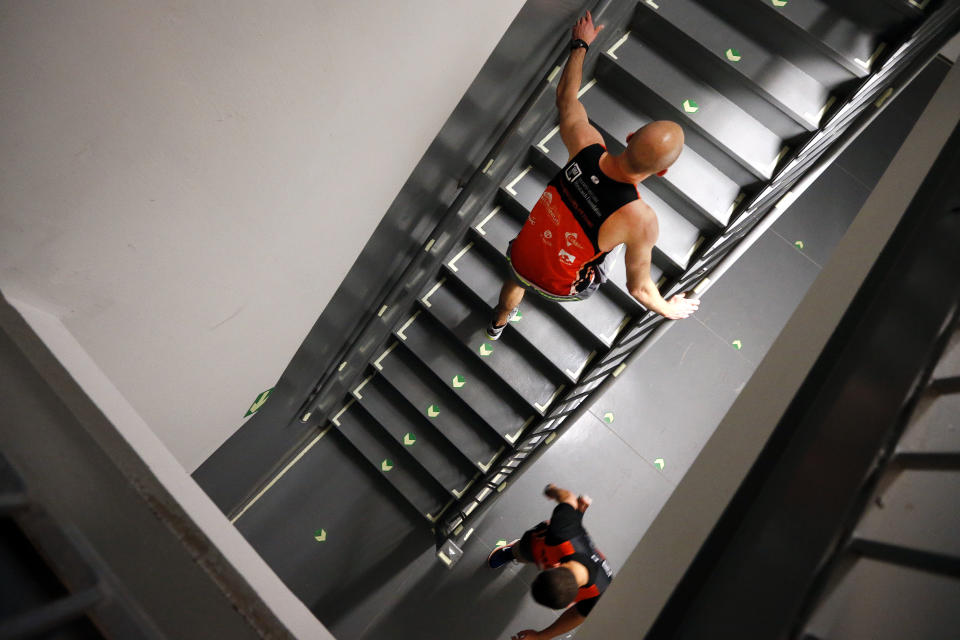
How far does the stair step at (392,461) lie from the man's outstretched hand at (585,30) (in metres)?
3.30

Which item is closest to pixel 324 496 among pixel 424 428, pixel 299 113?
pixel 424 428

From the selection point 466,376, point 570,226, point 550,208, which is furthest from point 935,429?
point 466,376

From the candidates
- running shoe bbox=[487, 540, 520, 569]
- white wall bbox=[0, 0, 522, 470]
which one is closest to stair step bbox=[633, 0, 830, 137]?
white wall bbox=[0, 0, 522, 470]

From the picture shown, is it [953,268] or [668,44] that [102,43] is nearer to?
[953,268]

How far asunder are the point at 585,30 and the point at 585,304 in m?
1.66

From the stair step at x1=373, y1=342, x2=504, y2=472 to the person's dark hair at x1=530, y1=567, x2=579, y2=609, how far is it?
4.99ft

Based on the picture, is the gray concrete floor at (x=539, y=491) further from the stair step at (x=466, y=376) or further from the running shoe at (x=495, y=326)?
the running shoe at (x=495, y=326)

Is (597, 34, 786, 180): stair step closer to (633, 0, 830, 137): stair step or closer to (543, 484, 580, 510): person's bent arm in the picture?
(633, 0, 830, 137): stair step

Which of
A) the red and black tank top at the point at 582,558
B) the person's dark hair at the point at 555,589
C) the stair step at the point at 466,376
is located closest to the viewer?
the person's dark hair at the point at 555,589

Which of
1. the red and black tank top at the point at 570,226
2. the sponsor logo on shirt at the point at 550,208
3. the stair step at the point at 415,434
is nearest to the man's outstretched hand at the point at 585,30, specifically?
the red and black tank top at the point at 570,226

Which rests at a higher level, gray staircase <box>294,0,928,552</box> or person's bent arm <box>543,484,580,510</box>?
gray staircase <box>294,0,928,552</box>

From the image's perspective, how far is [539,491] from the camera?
15.3 feet

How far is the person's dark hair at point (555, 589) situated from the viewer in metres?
3.01

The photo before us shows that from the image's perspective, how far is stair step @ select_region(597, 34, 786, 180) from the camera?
132 inches
